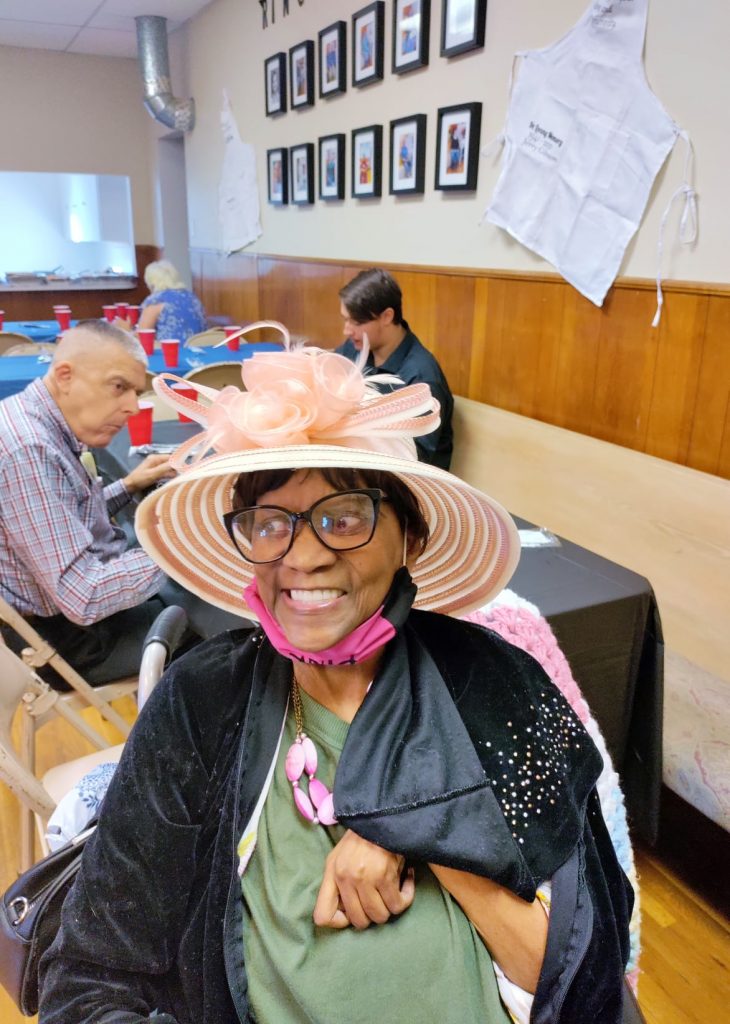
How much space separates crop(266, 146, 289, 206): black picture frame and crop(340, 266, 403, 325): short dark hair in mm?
2450

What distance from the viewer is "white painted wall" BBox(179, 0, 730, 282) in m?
2.23

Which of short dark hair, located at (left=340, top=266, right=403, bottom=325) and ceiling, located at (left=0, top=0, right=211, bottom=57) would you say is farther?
ceiling, located at (left=0, top=0, right=211, bottom=57)

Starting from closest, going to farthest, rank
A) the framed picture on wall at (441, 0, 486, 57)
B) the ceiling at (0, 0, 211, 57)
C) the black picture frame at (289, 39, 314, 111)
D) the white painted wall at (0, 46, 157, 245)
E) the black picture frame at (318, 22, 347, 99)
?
the framed picture on wall at (441, 0, 486, 57), the black picture frame at (318, 22, 347, 99), the black picture frame at (289, 39, 314, 111), the ceiling at (0, 0, 211, 57), the white painted wall at (0, 46, 157, 245)

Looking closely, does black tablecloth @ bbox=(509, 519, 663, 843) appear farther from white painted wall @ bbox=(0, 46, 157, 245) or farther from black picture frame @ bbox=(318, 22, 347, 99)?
white painted wall @ bbox=(0, 46, 157, 245)

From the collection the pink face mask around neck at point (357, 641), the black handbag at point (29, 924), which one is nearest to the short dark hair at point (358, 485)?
the pink face mask around neck at point (357, 641)

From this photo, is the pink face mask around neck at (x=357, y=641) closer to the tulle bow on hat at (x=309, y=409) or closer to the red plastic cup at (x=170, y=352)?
the tulle bow on hat at (x=309, y=409)

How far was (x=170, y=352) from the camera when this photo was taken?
393 cm

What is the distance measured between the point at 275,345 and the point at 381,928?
430cm

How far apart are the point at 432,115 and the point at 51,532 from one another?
279 centimetres

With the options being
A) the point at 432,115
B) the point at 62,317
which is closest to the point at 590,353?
the point at 432,115

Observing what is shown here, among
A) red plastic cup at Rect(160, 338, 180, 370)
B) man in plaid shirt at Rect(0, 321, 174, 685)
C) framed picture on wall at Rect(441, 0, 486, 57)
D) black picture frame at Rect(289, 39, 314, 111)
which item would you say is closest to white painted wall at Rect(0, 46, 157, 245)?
black picture frame at Rect(289, 39, 314, 111)

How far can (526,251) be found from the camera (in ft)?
9.84

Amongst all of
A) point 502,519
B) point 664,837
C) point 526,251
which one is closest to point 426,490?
point 502,519

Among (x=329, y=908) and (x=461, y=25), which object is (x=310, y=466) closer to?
(x=329, y=908)
